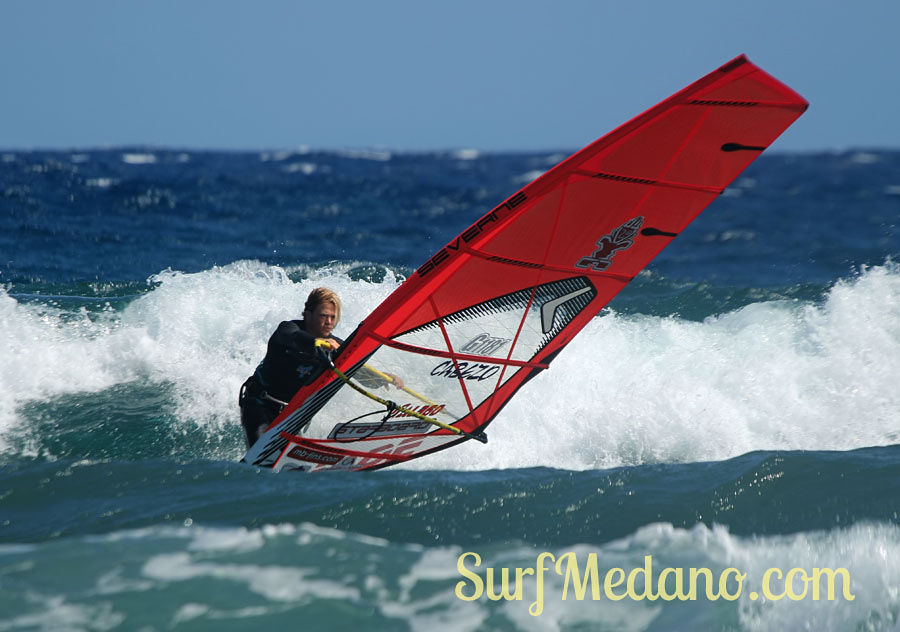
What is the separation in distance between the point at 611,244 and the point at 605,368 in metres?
2.19

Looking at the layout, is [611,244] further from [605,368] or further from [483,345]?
[605,368]

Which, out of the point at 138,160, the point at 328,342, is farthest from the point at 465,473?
the point at 138,160

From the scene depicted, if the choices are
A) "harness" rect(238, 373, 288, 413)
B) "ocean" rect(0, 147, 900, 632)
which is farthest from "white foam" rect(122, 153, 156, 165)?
"harness" rect(238, 373, 288, 413)

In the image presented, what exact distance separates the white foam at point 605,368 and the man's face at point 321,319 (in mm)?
1132

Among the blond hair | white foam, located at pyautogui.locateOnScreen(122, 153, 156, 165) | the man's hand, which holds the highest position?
white foam, located at pyautogui.locateOnScreen(122, 153, 156, 165)

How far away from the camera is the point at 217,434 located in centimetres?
545

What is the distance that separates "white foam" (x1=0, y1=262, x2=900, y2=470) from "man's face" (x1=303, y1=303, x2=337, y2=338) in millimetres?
1132

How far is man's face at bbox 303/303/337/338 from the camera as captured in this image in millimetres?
4191

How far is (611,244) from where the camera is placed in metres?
4.37

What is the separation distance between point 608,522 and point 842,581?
3.28 feet

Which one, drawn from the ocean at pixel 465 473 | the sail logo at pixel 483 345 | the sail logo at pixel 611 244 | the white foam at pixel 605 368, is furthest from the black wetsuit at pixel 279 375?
the sail logo at pixel 611 244

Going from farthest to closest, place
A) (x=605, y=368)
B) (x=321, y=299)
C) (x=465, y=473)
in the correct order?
(x=605, y=368)
(x=465, y=473)
(x=321, y=299)

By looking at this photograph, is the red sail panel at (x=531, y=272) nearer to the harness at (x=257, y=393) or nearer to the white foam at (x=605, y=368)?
the harness at (x=257, y=393)

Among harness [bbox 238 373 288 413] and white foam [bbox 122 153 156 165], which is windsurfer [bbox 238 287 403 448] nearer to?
harness [bbox 238 373 288 413]
